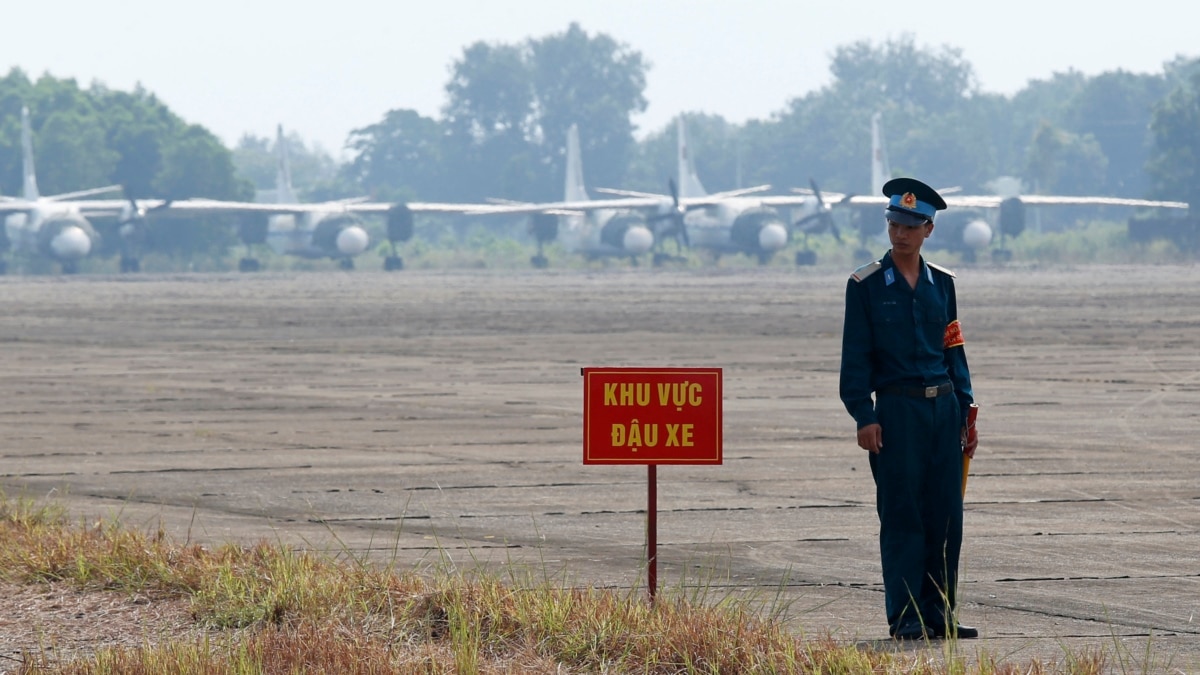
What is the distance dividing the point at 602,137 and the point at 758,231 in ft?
288

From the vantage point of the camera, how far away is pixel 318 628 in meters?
7.38

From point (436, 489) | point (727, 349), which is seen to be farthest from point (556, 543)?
point (727, 349)

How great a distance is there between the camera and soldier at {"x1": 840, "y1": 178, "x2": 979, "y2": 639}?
777cm

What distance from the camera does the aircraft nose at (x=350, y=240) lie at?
99.6 metres

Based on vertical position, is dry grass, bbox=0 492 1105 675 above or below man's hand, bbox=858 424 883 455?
below

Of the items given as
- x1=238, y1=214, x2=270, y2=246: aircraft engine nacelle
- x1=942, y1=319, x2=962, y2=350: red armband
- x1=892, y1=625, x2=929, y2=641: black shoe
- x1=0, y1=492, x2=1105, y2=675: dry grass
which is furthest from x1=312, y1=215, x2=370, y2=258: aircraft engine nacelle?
x1=892, y1=625, x2=929, y2=641: black shoe

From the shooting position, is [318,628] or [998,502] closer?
[318,628]

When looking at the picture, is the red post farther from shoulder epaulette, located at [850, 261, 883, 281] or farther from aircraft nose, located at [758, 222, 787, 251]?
aircraft nose, located at [758, 222, 787, 251]

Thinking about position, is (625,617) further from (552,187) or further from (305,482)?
(552,187)

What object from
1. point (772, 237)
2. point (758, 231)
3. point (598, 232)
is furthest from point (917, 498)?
point (598, 232)

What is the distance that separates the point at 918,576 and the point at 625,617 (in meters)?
1.23

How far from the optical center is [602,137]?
181000 mm

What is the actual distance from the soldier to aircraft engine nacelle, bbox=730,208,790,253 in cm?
8621

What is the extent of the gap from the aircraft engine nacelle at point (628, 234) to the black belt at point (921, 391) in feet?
296
